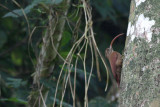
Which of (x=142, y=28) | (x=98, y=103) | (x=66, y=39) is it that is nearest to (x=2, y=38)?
(x=98, y=103)

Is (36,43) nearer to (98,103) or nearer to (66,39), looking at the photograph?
(66,39)

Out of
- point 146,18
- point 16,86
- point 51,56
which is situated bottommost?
point 16,86

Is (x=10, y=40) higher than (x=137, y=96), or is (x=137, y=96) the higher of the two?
(x=10, y=40)

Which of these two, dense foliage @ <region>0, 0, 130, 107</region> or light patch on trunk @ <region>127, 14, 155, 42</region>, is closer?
light patch on trunk @ <region>127, 14, 155, 42</region>

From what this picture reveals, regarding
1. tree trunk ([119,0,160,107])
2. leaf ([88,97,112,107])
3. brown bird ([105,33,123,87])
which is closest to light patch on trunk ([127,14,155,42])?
tree trunk ([119,0,160,107])

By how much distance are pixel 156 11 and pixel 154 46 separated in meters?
0.26

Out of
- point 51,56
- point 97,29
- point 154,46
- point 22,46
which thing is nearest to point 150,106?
point 154,46

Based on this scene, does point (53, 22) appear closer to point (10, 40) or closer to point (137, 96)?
point (137, 96)

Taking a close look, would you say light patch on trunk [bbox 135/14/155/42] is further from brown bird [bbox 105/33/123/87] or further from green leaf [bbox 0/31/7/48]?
green leaf [bbox 0/31/7/48]

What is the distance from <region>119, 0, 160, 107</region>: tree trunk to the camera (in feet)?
7.00

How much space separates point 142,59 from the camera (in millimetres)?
2225

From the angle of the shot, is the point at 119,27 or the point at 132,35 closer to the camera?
the point at 132,35

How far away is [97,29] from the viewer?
5.56 meters

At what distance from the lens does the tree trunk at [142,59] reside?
213 centimetres
